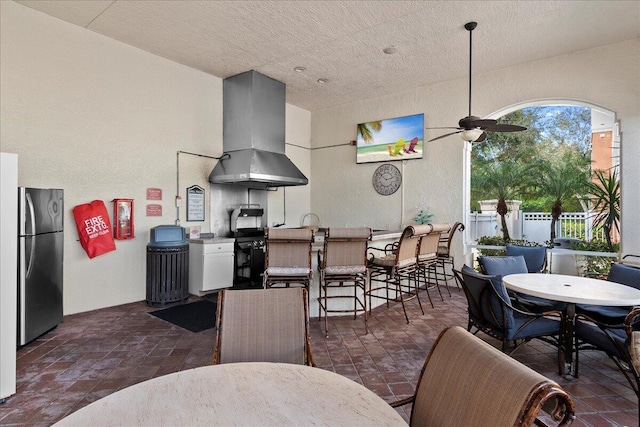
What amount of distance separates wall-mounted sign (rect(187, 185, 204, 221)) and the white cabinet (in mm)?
610

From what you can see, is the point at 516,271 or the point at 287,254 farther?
the point at 516,271

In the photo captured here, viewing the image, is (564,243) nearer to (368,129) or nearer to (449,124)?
(449,124)

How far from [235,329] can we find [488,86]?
5.75 metres

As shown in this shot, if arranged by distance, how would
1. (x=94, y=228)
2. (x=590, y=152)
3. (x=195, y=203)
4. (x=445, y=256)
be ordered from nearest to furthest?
(x=94, y=228), (x=445, y=256), (x=195, y=203), (x=590, y=152)

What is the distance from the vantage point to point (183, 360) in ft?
9.39

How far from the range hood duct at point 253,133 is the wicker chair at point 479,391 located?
4432 millimetres

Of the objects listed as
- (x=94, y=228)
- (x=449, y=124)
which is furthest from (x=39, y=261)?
(x=449, y=124)

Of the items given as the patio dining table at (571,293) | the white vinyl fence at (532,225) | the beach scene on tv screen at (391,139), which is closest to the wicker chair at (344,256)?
the patio dining table at (571,293)

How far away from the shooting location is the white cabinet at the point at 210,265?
4867mm

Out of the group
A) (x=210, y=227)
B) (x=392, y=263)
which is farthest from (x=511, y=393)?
(x=210, y=227)

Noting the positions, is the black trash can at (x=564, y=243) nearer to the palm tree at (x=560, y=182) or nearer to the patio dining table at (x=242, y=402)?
the palm tree at (x=560, y=182)

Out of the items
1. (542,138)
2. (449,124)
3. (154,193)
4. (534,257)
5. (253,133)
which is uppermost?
(542,138)

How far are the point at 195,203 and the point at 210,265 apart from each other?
3.88ft

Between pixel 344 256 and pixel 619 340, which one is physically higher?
pixel 344 256
